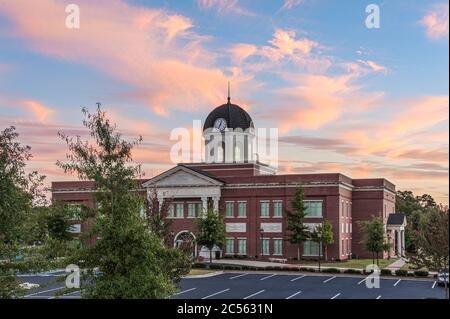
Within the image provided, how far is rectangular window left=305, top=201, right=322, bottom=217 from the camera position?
58.3 meters

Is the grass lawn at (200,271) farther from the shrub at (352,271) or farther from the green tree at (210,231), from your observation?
the shrub at (352,271)

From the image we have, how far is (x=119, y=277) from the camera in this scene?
13883mm

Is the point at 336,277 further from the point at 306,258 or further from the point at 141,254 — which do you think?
the point at 141,254

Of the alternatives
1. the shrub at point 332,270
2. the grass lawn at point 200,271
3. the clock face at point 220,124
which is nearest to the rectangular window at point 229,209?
the clock face at point 220,124

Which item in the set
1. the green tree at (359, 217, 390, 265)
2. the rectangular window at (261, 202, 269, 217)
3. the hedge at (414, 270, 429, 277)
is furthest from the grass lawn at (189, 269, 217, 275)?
the hedge at (414, 270, 429, 277)

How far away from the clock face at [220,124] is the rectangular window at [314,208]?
16.1 meters

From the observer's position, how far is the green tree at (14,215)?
605 inches

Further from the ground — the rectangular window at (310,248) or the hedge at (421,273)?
the rectangular window at (310,248)

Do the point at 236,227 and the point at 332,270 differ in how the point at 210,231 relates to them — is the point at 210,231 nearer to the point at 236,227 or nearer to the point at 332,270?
the point at 236,227

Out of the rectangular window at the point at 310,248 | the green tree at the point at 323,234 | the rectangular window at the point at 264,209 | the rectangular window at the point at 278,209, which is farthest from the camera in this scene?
the rectangular window at the point at 264,209

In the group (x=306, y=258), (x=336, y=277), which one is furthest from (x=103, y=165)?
(x=306, y=258)

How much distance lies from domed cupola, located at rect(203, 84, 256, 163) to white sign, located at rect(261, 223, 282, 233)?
11210 millimetres

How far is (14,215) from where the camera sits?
1581cm
